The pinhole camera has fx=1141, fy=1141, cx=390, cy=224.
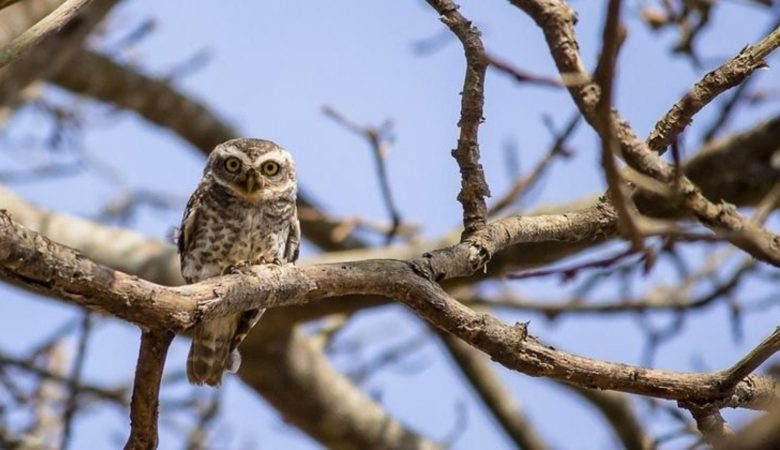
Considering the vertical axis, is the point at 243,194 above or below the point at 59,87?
above

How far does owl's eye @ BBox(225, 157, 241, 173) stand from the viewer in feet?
17.6

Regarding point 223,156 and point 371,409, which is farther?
point 371,409

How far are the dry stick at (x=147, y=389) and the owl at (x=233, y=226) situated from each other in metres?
1.71

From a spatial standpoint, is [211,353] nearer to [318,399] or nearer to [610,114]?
[318,399]

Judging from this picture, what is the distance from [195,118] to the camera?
7758 mm

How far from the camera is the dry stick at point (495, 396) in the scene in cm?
759

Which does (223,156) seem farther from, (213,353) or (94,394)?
(94,394)

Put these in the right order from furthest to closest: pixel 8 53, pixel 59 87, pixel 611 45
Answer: pixel 59 87
pixel 8 53
pixel 611 45

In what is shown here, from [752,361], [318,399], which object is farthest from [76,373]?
[752,361]

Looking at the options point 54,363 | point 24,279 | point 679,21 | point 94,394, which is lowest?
point 54,363

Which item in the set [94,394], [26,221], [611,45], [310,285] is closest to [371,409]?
[94,394]

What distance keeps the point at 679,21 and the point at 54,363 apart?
14.5 ft

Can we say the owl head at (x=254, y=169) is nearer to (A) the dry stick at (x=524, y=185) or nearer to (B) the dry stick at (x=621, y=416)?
(A) the dry stick at (x=524, y=185)

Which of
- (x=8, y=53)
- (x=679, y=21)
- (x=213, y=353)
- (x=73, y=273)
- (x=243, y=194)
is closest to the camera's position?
(x=73, y=273)
